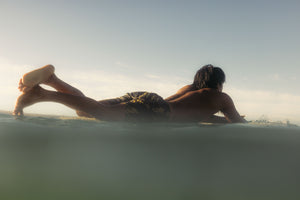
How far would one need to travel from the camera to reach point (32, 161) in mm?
5695

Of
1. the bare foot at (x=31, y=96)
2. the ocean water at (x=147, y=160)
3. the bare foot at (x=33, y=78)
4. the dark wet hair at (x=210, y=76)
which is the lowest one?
the ocean water at (x=147, y=160)

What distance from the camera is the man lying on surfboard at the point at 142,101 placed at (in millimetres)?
3055

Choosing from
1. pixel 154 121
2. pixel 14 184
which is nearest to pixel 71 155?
pixel 14 184

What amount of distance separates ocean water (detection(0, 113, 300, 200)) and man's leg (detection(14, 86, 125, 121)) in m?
0.42

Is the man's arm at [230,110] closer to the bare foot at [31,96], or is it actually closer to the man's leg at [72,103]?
the man's leg at [72,103]

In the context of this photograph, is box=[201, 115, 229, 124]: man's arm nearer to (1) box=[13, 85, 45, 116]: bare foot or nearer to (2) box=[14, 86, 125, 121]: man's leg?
(2) box=[14, 86, 125, 121]: man's leg

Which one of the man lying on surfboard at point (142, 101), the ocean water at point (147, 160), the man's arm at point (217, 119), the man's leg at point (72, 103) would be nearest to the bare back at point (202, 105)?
the man lying on surfboard at point (142, 101)

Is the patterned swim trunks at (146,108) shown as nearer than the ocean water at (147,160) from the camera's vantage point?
Yes

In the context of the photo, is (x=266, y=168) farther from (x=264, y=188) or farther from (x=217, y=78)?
(x=217, y=78)

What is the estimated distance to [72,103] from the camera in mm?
3314

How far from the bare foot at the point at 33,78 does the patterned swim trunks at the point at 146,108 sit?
4.82 feet

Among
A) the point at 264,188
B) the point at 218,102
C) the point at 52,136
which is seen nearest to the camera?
the point at 218,102

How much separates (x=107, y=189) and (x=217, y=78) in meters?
3.85

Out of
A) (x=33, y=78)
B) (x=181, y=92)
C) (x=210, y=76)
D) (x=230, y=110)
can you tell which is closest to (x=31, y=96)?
(x=33, y=78)
